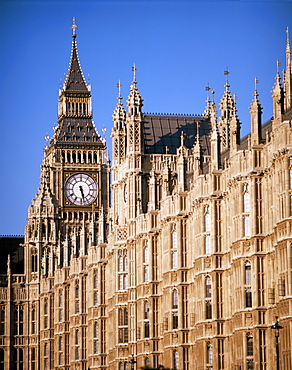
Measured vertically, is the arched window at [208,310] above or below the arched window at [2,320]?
below

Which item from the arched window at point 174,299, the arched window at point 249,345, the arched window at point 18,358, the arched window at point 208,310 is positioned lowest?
the arched window at point 249,345

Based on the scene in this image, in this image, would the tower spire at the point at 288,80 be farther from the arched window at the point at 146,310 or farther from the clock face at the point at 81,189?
the clock face at the point at 81,189

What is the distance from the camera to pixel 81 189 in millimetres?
193125

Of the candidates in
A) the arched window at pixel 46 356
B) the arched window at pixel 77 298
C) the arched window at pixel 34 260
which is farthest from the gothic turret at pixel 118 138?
the arched window at pixel 34 260

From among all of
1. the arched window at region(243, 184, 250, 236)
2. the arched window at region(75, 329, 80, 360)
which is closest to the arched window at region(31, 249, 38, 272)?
the arched window at region(75, 329, 80, 360)

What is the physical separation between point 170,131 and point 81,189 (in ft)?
186

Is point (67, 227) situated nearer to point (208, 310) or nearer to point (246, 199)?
point (208, 310)

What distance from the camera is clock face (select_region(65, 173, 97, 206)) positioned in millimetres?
192500

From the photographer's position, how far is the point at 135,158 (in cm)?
13050

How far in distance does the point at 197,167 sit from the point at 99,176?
267 feet

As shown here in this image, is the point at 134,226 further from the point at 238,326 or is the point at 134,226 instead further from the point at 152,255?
the point at 238,326

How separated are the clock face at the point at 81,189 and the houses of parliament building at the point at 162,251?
19 centimetres

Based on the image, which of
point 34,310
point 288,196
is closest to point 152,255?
point 288,196

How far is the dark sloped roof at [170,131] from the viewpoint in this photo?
441ft
